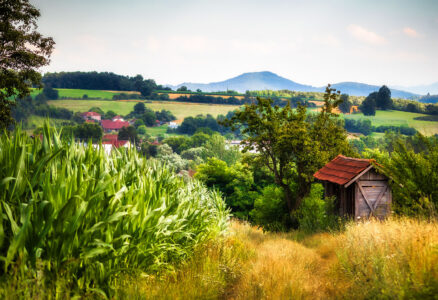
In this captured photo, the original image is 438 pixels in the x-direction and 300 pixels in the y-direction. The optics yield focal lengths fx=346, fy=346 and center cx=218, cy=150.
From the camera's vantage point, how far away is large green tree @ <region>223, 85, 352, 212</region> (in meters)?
20.3

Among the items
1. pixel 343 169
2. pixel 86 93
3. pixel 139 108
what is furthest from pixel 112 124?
pixel 343 169

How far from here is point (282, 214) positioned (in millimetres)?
23266

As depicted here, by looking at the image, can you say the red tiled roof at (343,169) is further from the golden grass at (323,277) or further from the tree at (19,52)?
the tree at (19,52)

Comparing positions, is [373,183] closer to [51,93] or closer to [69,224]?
[69,224]

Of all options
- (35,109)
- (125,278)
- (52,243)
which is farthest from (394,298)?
(35,109)

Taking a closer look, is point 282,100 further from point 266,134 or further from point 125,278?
point 125,278

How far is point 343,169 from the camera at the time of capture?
15.4 m

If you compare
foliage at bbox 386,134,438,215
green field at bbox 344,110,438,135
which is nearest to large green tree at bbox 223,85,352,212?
foliage at bbox 386,134,438,215

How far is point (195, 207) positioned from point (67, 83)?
589 feet

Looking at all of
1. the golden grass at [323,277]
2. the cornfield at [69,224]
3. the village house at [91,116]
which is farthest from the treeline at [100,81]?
the cornfield at [69,224]

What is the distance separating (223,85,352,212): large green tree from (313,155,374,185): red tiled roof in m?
3.24

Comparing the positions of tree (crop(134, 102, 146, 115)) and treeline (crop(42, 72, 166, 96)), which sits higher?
treeline (crop(42, 72, 166, 96))

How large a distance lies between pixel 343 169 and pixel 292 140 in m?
5.27

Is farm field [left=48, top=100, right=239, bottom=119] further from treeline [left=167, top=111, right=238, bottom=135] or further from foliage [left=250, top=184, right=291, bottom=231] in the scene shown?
foliage [left=250, top=184, right=291, bottom=231]
